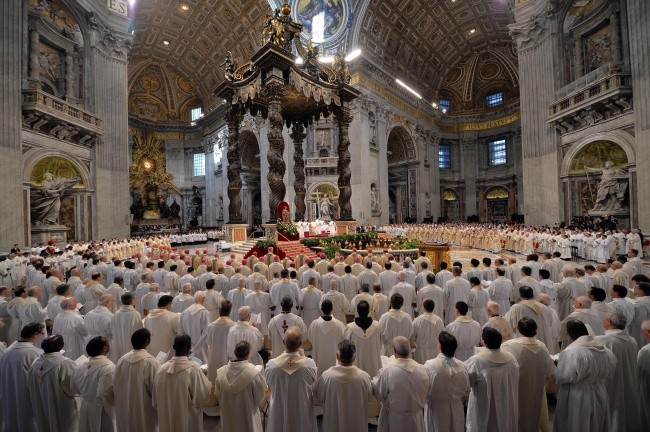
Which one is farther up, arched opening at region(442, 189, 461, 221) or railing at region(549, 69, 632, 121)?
railing at region(549, 69, 632, 121)

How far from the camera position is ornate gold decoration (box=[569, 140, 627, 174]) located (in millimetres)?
13305

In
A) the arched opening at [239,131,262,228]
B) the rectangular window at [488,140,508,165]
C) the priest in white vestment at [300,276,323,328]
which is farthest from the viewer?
the rectangular window at [488,140,508,165]

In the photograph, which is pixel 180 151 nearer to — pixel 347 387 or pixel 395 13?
pixel 395 13

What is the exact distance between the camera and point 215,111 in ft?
101

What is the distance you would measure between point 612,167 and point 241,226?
16523 millimetres

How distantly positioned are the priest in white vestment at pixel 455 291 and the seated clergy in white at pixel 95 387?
5131 millimetres

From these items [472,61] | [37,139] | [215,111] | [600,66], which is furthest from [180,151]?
[600,66]

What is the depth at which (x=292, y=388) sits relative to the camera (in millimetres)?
2719

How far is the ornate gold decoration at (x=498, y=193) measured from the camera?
32906 millimetres

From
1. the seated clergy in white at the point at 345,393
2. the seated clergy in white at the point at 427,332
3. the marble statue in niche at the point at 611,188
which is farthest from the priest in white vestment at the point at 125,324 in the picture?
the marble statue in niche at the point at 611,188

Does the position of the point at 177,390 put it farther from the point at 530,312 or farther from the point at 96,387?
the point at 530,312

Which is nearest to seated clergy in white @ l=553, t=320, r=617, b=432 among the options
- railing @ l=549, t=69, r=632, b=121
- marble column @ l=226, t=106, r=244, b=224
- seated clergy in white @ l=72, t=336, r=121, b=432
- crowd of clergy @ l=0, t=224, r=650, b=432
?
crowd of clergy @ l=0, t=224, r=650, b=432

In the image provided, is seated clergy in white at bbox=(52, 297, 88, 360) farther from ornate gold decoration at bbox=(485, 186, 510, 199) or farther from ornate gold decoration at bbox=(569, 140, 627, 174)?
ornate gold decoration at bbox=(485, 186, 510, 199)

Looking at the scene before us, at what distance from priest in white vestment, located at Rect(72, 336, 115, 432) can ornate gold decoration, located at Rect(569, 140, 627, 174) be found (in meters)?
18.0
